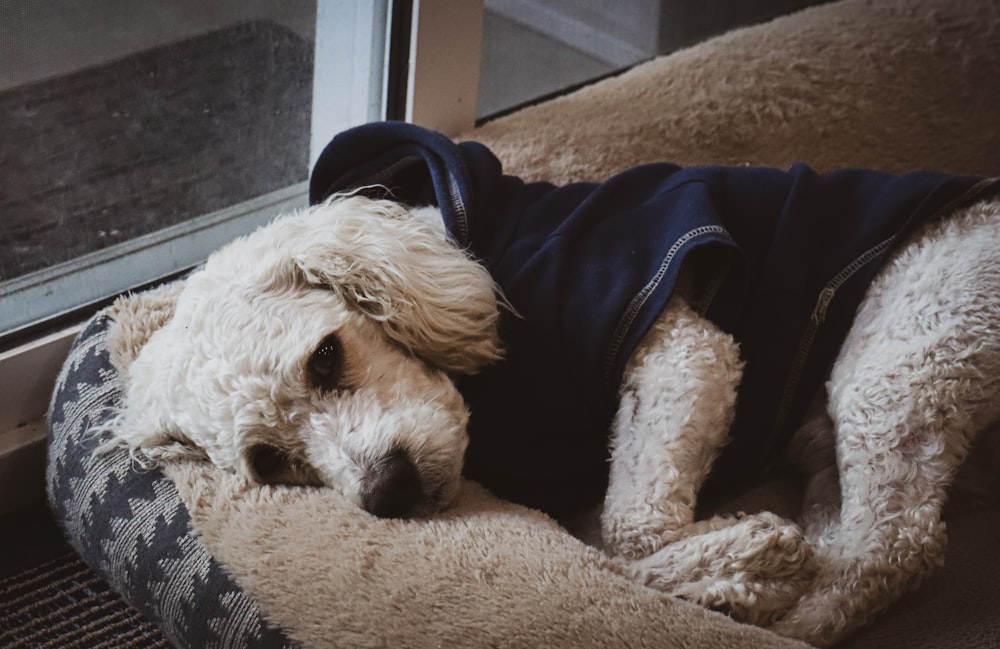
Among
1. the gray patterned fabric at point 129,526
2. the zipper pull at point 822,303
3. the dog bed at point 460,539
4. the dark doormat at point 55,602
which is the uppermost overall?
the zipper pull at point 822,303

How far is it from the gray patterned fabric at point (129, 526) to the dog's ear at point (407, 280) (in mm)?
445

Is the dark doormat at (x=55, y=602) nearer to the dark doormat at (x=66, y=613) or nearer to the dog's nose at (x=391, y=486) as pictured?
the dark doormat at (x=66, y=613)

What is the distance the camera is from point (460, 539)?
5.18ft

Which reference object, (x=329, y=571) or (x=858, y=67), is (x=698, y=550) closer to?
(x=329, y=571)

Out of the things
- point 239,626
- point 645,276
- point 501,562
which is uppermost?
point 645,276

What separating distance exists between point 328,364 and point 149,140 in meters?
0.93

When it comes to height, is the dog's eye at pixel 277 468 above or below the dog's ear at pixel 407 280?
below

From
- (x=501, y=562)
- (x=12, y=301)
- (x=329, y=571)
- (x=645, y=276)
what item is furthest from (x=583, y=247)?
(x=12, y=301)

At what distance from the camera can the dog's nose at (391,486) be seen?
1.57 meters

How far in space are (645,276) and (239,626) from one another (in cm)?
80

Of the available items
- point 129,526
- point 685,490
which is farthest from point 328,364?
point 685,490

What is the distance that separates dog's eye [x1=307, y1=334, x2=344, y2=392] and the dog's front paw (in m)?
0.53

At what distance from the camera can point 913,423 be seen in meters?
1.66

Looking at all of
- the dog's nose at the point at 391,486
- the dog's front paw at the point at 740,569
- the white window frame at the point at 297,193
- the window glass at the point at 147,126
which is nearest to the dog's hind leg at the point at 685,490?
the dog's front paw at the point at 740,569
